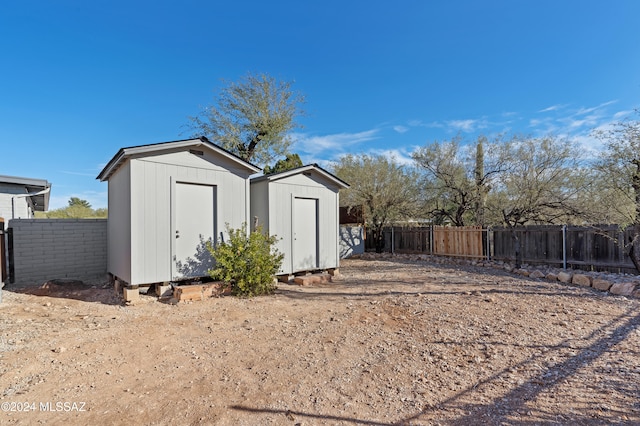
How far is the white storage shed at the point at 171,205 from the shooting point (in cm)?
549

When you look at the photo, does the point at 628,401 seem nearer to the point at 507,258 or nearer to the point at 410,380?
the point at 410,380

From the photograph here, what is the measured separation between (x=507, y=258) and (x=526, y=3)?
695cm

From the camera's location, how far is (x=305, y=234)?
7.80 m

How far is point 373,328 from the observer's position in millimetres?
4090

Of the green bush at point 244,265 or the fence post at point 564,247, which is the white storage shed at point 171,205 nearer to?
the green bush at point 244,265

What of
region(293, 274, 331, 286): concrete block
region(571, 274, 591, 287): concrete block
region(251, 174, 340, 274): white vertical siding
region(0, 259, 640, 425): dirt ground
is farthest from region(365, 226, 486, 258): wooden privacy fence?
region(293, 274, 331, 286): concrete block

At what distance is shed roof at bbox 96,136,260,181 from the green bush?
1564 millimetres

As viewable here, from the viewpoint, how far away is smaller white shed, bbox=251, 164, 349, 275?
23.7 ft

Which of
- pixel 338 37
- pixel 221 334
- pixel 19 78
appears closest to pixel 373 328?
pixel 221 334

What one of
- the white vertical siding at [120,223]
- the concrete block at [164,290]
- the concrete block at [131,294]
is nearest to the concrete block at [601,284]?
the concrete block at [164,290]

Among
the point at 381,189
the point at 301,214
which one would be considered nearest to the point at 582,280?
the point at 301,214

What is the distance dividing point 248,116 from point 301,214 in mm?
6246

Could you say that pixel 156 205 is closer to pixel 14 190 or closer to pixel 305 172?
pixel 305 172

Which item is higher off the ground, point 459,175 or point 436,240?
point 459,175
